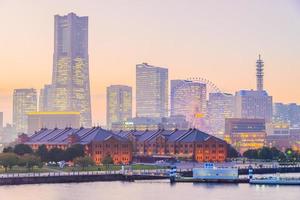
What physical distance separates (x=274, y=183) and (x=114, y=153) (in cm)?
4530

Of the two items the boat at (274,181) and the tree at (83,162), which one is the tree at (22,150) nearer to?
the tree at (83,162)

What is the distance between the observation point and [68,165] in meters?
120

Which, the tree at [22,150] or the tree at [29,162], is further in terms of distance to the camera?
the tree at [22,150]

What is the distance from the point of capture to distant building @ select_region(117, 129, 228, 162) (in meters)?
144

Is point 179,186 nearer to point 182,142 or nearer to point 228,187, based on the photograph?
point 228,187

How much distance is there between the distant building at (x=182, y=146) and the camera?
144500 millimetres

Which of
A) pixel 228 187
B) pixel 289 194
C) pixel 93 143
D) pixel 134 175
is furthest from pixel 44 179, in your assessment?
pixel 93 143

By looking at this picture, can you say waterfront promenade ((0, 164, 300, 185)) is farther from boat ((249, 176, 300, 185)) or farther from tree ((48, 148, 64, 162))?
tree ((48, 148, 64, 162))

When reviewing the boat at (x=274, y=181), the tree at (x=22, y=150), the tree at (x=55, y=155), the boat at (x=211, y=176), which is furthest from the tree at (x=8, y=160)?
the boat at (x=274, y=181)

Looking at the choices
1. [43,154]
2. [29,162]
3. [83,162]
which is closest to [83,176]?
[29,162]

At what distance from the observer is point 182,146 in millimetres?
146375

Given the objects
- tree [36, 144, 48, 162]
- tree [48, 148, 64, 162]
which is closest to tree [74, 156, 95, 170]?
tree [48, 148, 64, 162]

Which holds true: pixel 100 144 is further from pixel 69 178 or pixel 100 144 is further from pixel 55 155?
pixel 69 178

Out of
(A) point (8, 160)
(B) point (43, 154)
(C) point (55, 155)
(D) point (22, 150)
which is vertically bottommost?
(A) point (8, 160)
